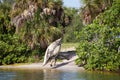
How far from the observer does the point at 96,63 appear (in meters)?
30.9

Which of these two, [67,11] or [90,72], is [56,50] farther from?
[67,11]

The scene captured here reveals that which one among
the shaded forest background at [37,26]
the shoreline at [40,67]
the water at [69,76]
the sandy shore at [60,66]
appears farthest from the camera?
the shaded forest background at [37,26]

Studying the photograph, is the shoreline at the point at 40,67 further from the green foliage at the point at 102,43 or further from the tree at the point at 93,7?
the tree at the point at 93,7

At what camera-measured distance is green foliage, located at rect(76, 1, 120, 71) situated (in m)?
30.6

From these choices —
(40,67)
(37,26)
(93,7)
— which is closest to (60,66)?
(40,67)

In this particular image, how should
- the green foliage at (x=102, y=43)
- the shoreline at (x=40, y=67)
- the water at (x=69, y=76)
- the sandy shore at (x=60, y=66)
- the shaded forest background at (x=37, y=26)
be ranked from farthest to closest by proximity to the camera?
the shaded forest background at (x=37, y=26)
the sandy shore at (x=60, y=66)
the shoreline at (x=40, y=67)
the green foliage at (x=102, y=43)
the water at (x=69, y=76)

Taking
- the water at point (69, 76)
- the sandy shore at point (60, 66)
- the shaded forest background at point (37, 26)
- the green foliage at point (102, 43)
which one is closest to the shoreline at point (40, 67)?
the sandy shore at point (60, 66)

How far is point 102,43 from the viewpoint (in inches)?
1228

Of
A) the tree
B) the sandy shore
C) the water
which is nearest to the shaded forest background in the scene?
the tree

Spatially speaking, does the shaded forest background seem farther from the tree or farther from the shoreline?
the shoreline

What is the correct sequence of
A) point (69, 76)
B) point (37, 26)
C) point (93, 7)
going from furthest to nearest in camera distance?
point (37, 26)
point (93, 7)
point (69, 76)

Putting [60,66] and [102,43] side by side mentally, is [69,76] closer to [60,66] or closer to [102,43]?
[102,43]

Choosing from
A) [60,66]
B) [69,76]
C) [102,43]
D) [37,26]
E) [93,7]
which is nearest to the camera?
[69,76]

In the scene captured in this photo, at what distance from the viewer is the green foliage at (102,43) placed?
3061 cm
